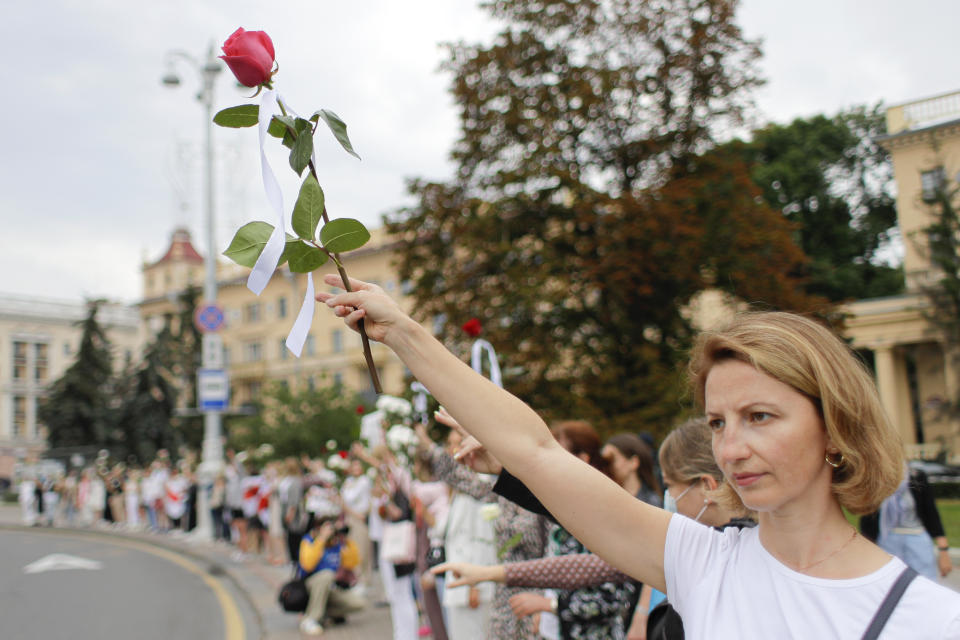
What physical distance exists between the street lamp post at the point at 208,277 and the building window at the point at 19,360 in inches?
2812

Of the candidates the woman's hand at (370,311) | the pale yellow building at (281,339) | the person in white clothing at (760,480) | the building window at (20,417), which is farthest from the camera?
the building window at (20,417)

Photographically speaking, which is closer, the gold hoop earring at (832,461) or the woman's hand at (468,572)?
the gold hoop earring at (832,461)

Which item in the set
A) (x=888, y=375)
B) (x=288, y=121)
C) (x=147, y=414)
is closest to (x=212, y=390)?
(x=288, y=121)

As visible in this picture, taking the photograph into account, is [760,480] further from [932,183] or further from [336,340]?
[336,340]

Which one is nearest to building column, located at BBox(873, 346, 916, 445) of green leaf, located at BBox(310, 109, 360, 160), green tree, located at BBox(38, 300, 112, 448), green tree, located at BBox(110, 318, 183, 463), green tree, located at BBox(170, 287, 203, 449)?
green tree, located at BBox(110, 318, 183, 463)

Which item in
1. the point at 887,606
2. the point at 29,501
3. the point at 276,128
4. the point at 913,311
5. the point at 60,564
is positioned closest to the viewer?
the point at 887,606

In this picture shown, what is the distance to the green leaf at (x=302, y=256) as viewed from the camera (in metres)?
1.73

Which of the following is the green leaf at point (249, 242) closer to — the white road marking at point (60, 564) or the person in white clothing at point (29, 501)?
the white road marking at point (60, 564)

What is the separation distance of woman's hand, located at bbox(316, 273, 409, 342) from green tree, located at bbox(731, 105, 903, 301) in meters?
41.1

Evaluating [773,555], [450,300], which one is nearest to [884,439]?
[773,555]

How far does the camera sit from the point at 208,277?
18672 mm

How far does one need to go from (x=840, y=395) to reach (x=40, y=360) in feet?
301

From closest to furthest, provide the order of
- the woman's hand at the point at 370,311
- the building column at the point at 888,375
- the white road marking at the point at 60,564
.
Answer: the woman's hand at the point at 370,311 → the white road marking at the point at 60,564 → the building column at the point at 888,375

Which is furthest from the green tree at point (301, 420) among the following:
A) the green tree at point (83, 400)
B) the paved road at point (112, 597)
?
the paved road at point (112, 597)
